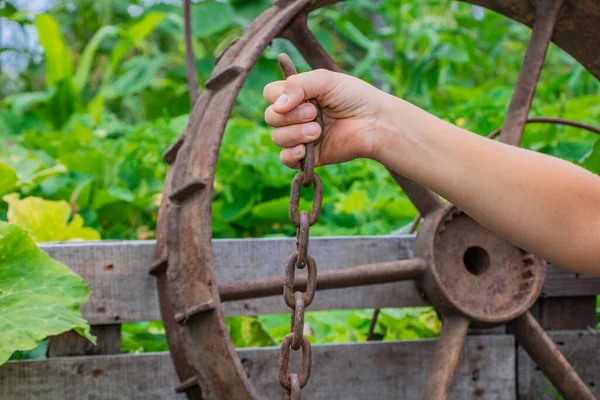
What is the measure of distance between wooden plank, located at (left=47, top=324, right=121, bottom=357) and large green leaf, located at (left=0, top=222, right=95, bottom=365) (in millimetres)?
133

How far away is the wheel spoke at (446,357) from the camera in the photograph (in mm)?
1478

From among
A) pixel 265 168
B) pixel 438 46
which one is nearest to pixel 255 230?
pixel 265 168

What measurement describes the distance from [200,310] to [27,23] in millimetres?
3284

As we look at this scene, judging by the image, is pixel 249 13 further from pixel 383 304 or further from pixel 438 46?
pixel 383 304

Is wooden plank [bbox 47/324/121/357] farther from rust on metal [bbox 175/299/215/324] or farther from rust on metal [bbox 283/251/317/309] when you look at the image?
rust on metal [bbox 283/251/317/309]

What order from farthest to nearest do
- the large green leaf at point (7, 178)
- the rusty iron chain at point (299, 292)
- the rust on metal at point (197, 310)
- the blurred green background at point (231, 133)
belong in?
1. the blurred green background at point (231, 133)
2. the large green leaf at point (7, 178)
3. the rust on metal at point (197, 310)
4. the rusty iron chain at point (299, 292)

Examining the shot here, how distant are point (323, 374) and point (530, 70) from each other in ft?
2.68

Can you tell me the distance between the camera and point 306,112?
91cm

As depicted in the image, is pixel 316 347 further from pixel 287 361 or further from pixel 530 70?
pixel 287 361

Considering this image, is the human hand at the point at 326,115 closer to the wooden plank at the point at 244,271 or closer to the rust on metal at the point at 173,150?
the rust on metal at the point at 173,150

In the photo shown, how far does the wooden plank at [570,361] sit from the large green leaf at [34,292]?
3.50 feet

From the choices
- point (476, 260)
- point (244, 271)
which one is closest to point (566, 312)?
point (476, 260)

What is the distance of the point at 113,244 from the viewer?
5.16 feet

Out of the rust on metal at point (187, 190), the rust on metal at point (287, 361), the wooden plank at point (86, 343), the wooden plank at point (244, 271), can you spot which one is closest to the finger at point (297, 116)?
the rust on metal at point (287, 361)
